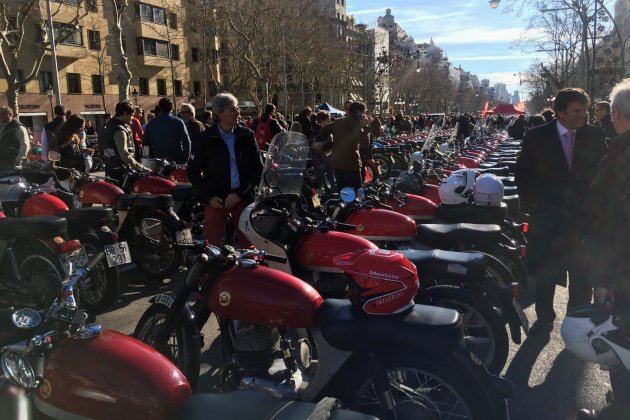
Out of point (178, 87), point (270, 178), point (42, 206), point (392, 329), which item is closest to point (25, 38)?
point (178, 87)

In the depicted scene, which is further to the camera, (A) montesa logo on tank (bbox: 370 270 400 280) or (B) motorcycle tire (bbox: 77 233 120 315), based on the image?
(B) motorcycle tire (bbox: 77 233 120 315)

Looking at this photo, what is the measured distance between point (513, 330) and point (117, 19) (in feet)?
66.4

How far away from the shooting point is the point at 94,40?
42219mm

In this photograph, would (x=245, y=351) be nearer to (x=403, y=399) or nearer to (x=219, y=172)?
(x=403, y=399)

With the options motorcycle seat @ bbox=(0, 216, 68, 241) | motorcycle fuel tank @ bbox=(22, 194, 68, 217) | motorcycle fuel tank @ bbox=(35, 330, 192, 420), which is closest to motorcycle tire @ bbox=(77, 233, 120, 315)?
motorcycle seat @ bbox=(0, 216, 68, 241)

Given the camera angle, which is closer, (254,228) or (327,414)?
(327,414)

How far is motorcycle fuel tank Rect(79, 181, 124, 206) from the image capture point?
19.5 feet

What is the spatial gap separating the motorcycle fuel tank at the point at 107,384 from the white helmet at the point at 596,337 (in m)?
1.91

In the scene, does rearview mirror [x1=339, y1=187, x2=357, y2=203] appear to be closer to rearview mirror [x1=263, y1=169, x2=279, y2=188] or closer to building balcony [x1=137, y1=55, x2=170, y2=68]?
rearview mirror [x1=263, y1=169, x2=279, y2=188]

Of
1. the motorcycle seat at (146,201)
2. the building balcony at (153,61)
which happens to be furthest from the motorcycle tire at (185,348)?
the building balcony at (153,61)

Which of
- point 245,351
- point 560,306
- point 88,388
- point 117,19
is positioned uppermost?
point 117,19

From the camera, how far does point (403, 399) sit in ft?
7.95

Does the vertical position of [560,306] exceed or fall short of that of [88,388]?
it falls short

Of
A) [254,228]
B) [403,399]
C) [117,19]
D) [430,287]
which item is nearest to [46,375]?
[403,399]
